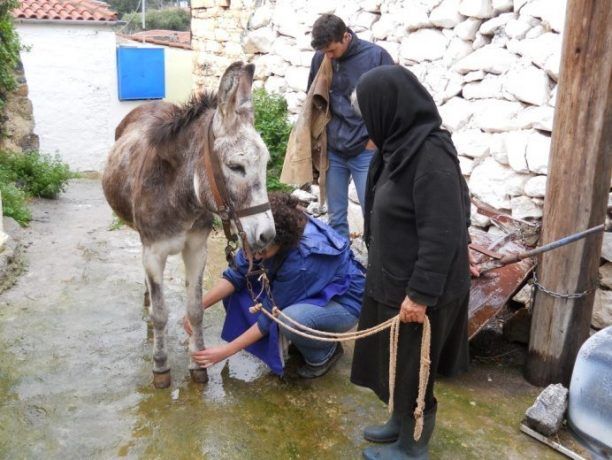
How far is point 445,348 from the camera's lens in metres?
2.64

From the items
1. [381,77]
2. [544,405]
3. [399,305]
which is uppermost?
[381,77]

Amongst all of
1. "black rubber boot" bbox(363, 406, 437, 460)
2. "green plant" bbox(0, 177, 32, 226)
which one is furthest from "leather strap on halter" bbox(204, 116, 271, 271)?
"green plant" bbox(0, 177, 32, 226)

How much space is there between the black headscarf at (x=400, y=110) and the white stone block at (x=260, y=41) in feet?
18.9

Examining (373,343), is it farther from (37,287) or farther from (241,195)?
(37,287)

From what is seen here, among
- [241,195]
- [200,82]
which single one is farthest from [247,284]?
[200,82]

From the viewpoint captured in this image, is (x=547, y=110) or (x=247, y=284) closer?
(x=247, y=284)

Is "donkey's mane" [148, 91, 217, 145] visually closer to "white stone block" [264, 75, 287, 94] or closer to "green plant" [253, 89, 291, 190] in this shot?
"green plant" [253, 89, 291, 190]

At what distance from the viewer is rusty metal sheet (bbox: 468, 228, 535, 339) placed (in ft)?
11.0

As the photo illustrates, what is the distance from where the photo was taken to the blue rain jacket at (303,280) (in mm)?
3201

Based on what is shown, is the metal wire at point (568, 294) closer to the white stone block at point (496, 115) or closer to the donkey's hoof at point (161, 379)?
the white stone block at point (496, 115)

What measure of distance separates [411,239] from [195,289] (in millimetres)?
1622

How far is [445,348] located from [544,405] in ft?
2.51

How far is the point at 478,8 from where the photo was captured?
470cm

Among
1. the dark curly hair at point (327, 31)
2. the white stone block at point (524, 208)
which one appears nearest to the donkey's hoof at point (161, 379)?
the dark curly hair at point (327, 31)
